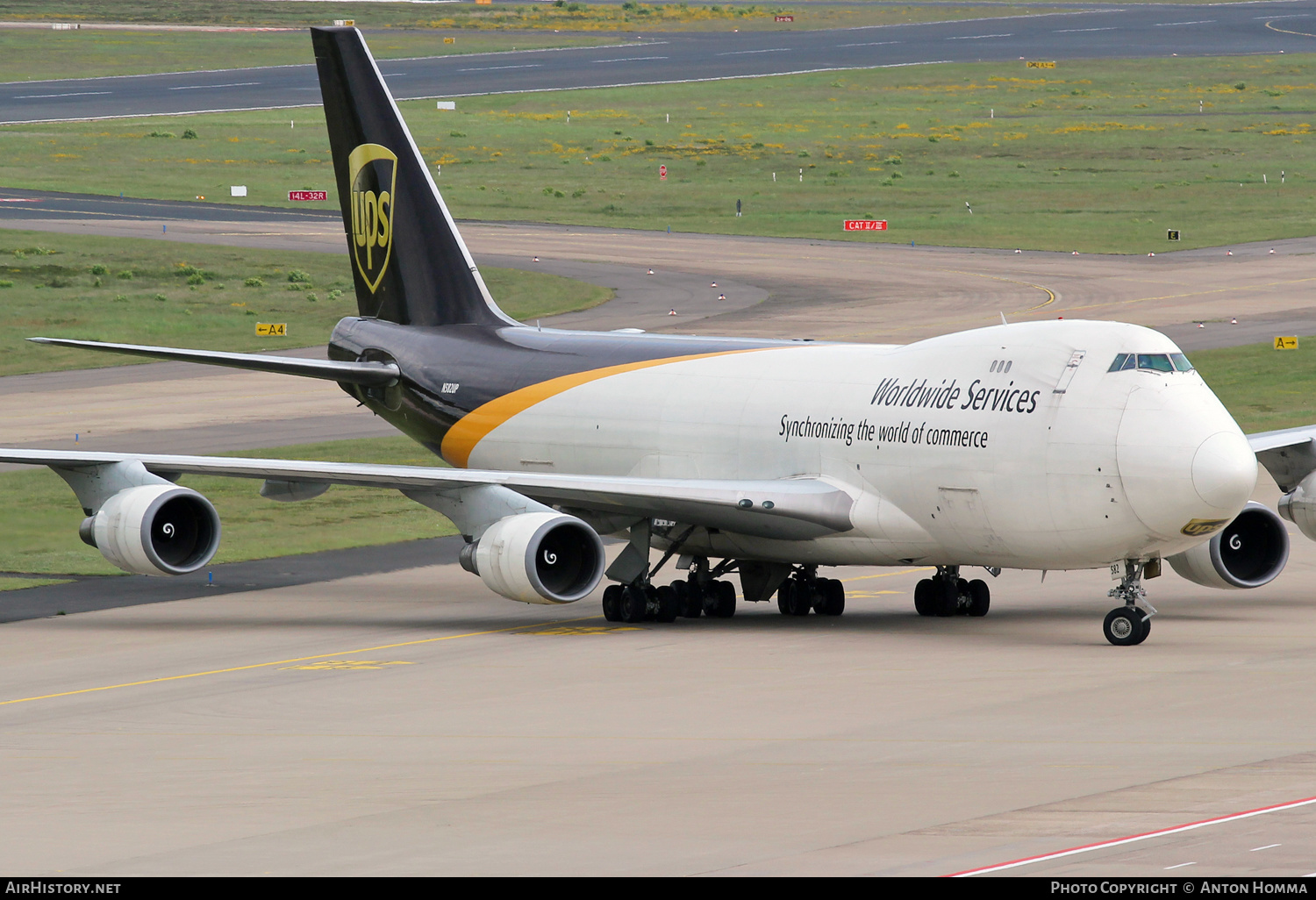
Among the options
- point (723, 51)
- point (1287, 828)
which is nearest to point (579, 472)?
point (1287, 828)

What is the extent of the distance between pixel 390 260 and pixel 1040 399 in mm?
15796

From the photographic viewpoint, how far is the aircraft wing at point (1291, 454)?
3453cm

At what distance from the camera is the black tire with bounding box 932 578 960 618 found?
33688 mm

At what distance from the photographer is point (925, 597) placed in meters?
33.9

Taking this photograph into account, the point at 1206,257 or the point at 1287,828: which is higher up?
the point at 1206,257

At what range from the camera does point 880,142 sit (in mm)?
136375

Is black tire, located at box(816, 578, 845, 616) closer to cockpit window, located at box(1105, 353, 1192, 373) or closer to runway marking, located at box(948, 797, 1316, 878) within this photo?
cockpit window, located at box(1105, 353, 1192, 373)

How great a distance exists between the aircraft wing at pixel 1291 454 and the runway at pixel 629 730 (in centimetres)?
202

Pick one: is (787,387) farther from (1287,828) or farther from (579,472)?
(1287,828)

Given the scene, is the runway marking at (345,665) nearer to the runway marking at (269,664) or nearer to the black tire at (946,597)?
the runway marking at (269,664)

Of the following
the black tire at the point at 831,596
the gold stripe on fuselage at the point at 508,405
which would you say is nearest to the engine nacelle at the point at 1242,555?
the black tire at the point at 831,596

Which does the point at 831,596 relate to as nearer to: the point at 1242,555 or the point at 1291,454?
the point at 1242,555

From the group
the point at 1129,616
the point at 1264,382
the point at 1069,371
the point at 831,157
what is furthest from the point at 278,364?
the point at 831,157

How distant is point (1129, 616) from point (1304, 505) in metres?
6.30
